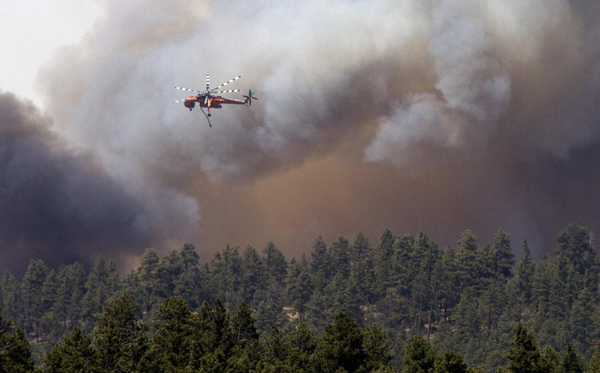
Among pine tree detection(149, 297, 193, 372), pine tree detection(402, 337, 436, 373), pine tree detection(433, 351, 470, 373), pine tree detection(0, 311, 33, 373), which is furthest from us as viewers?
pine tree detection(402, 337, 436, 373)

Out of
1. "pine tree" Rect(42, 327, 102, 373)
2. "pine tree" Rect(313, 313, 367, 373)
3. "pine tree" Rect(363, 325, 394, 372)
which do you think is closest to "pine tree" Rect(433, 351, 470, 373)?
"pine tree" Rect(363, 325, 394, 372)

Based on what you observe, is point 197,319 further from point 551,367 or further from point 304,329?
point 551,367

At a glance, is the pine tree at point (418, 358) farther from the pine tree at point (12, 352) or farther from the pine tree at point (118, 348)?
the pine tree at point (12, 352)

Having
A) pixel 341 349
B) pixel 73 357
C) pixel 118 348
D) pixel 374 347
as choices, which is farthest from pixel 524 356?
pixel 73 357

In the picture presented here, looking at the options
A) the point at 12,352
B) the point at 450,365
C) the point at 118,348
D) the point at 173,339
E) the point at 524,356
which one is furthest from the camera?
the point at 173,339

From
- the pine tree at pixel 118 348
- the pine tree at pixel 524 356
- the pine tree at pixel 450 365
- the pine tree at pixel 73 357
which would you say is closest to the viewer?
the pine tree at pixel 73 357

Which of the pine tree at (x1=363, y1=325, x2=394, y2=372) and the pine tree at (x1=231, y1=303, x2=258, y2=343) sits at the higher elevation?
the pine tree at (x1=231, y1=303, x2=258, y2=343)

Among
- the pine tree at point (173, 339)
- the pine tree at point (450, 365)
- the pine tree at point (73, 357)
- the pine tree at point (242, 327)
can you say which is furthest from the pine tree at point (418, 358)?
the pine tree at point (73, 357)

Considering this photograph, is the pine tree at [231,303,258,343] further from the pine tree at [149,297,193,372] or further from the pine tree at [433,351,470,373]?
the pine tree at [433,351,470,373]

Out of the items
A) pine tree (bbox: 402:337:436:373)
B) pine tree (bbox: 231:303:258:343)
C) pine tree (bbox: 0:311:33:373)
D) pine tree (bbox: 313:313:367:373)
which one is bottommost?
pine tree (bbox: 0:311:33:373)

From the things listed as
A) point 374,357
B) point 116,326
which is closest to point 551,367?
point 374,357

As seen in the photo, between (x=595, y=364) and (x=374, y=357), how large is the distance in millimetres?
27204

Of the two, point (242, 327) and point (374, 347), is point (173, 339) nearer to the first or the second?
point (242, 327)

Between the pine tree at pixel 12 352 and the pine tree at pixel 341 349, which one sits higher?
the pine tree at pixel 341 349
